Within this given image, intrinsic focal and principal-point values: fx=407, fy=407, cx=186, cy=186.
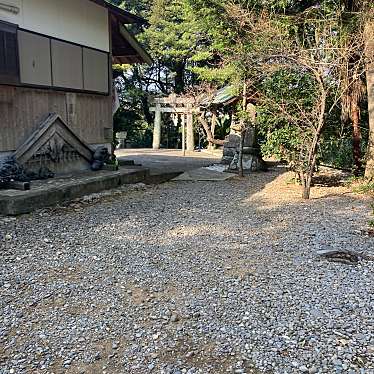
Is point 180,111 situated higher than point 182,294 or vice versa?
point 180,111

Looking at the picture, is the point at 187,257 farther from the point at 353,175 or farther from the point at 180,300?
the point at 353,175

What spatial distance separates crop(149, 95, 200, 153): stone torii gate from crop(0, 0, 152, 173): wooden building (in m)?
8.30

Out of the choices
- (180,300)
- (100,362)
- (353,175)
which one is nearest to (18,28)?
(180,300)

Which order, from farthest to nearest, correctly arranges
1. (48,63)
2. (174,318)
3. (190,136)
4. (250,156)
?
(190,136)
(250,156)
(48,63)
(174,318)

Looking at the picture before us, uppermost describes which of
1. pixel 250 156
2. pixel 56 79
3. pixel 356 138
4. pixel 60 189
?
pixel 56 79

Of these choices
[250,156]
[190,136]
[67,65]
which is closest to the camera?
[67,65]

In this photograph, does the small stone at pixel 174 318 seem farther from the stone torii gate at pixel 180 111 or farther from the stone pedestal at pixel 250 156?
the stone torii gate at pixel 180 111

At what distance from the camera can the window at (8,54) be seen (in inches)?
262

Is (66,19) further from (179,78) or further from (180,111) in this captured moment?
(179,78)

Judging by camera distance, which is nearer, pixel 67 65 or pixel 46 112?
pixel 46 112

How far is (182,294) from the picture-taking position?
343 cm

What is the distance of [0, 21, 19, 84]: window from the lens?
6.66 meters

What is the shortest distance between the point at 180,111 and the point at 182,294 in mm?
16034

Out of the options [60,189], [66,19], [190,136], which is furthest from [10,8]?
[190,136]
